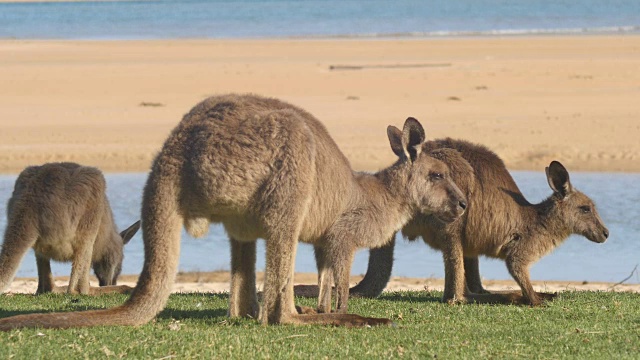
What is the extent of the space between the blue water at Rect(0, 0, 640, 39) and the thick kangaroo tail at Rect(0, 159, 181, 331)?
119 ft

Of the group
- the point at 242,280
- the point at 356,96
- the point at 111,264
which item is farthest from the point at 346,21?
the point at 242,280

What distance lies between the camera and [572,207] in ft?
25.3

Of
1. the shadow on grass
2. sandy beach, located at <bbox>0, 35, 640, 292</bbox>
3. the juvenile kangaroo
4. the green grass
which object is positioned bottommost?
the green grass

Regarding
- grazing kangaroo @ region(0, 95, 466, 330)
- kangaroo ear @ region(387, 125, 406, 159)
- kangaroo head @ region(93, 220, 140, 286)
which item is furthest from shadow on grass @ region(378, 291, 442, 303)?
kangaroo head @ region(93, 220, 140, 286)

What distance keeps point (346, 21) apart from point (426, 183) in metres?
46.8

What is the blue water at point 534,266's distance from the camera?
1099cm

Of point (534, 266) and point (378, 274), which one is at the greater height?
point (534, 266)

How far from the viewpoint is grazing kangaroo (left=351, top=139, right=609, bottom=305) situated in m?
7.46

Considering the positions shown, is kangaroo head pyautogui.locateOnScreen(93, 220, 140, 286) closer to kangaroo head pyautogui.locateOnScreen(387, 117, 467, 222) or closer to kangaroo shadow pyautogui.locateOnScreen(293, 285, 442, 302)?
kangaroo shadow pyautogui.locateOnScreen(293, 285, 442, 302)

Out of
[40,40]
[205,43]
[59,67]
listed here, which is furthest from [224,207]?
[40,40]

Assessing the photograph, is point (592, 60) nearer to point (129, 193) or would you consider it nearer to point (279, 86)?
point (279, 86)

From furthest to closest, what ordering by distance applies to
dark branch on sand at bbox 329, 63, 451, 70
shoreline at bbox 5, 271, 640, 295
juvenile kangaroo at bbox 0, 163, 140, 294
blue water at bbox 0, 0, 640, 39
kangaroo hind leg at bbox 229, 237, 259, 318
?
blue water at bbox 0, 0, 640, 39
dark branch on sand at bbox 329, 63, 451, 70
shoreline at bbox 5, 271, 640, 295
juvenile kangaroo at bbox 0, 163, 140, 294
kangaroo hind leg at bbox 229, 237, 259, 318

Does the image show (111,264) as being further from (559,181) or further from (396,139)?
(559,181)

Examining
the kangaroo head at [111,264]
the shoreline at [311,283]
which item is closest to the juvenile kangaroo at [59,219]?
the kangaroo head at [111,264]
